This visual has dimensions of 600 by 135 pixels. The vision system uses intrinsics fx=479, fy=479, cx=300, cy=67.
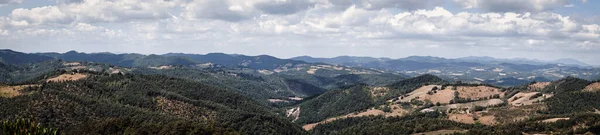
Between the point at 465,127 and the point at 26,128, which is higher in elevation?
the point at 26,128

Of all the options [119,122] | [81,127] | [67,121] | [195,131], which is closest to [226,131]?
[195,131]

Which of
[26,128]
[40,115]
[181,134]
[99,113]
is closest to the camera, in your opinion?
[26,128]

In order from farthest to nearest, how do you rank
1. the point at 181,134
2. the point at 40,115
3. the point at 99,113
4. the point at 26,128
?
1. the point at 99,113
2. the point at 40,115
3. the point at 181,134
4. the point at 26,128

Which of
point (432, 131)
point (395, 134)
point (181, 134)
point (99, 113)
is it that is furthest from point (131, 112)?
point (432, 131)

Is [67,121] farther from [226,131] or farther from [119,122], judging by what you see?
[226,131]

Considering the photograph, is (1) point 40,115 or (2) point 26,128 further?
(1) point 40,115

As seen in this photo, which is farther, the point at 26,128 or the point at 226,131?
the point at 226,131

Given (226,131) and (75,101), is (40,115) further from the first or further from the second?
(226,131)

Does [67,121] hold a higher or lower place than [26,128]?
lower

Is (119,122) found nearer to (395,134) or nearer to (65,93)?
(65,93)
